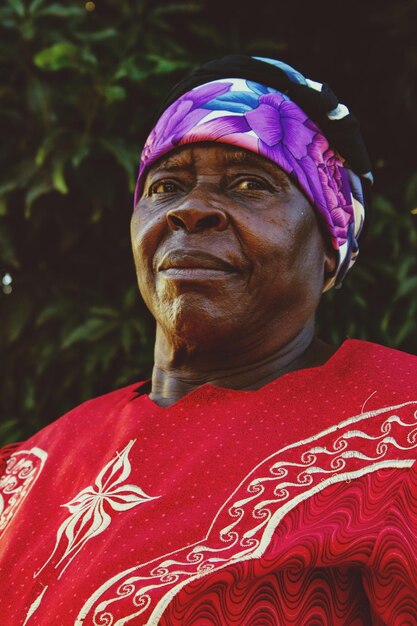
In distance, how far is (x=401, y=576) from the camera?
1.81 metres

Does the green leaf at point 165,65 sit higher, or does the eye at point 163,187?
the green leaf at point 165,65

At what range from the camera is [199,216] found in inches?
89.6

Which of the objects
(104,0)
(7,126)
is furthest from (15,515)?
(104,0)

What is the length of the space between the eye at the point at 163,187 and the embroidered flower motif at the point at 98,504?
64cm

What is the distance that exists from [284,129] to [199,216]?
34 centimetres

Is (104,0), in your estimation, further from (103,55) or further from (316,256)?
(316,256)

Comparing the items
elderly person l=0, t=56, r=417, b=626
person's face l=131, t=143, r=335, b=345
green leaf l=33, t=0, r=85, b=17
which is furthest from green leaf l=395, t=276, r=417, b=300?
green leaf l=33, t=0, r=85, b=17

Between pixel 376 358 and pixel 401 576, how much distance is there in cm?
63

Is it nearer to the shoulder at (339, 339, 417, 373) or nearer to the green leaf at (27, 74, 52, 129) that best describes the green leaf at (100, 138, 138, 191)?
the green leaf at (27, 74, 52, 129)

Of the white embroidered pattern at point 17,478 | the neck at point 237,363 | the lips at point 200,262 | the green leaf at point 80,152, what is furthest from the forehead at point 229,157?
the green leaf at point 80,152

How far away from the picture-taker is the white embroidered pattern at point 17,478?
2516mm

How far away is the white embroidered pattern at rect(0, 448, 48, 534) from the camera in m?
2.52

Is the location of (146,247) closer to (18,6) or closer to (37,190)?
(37,190)

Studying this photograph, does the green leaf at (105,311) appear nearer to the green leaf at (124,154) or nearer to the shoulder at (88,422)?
the green leaf at (124,154)
